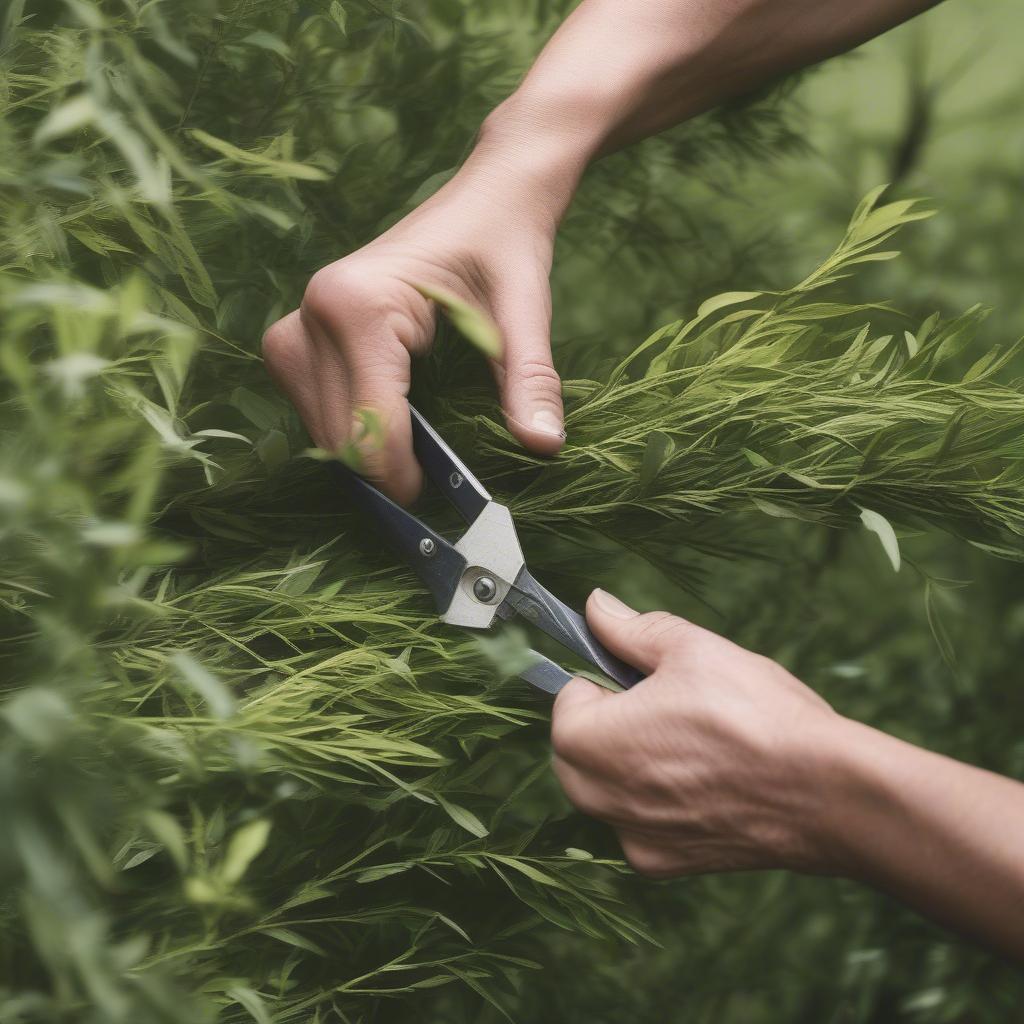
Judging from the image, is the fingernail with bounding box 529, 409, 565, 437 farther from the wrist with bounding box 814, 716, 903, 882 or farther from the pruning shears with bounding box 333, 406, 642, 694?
the wrist with bounding box 814, 716, 903, 882

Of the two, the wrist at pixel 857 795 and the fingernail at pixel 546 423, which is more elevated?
the fingernail at pixel 546 423

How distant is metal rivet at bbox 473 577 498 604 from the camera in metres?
0.71

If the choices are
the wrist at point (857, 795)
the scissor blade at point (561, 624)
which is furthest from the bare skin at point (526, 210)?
the wrist at point (857, 795)

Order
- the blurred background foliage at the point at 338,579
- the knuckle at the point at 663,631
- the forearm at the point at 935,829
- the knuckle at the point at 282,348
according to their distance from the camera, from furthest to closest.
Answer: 1. the knuckle at the point at 282,348
2. the knuckle at the point at 663,631
3. the forearm at the point at 935,829
4. the blurred background foliage at the point at 338,579

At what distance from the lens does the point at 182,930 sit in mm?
584

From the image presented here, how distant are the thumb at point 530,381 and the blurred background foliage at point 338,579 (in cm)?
3

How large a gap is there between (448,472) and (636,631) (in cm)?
18

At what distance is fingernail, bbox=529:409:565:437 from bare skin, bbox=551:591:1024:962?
0.39 ft

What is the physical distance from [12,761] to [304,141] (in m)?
0.66

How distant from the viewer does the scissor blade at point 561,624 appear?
2.32 ft

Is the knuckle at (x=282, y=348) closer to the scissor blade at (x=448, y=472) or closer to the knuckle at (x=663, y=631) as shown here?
the scissor blade at (x=448, y=472)

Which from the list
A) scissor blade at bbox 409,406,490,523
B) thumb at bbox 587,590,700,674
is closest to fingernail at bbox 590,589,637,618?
thumb at bbox 587,590,700,674

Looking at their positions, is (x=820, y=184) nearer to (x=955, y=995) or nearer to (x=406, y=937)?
(x=955, y=995)

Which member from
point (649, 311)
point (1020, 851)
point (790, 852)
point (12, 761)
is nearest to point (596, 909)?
point (790, 852)
